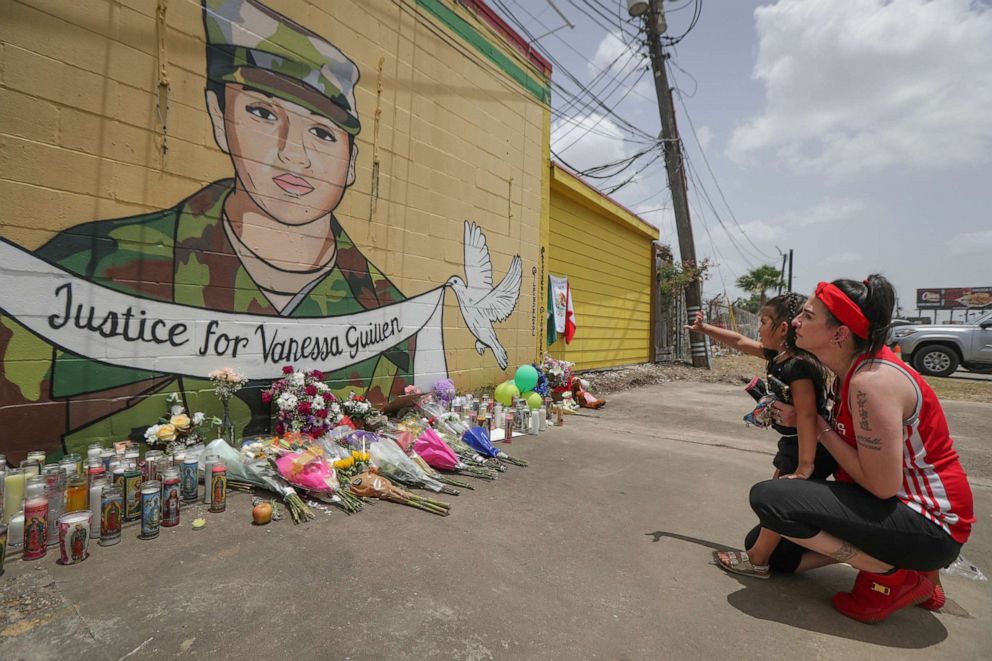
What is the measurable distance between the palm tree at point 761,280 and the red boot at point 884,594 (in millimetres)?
33143

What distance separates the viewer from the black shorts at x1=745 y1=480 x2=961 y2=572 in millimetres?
1926

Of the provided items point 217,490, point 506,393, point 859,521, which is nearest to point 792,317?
point 859,521

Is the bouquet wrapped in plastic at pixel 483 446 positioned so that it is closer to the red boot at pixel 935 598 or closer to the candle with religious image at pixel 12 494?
the red boot at pixel 935 598

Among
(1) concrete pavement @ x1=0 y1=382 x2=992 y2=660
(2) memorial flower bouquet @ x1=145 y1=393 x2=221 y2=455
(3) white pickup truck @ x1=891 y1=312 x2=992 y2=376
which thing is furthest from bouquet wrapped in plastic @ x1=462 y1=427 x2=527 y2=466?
(3) white pickup truck @ x1=891 y1=312 x2=992 y2=376

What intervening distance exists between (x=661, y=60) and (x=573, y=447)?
11.1 meters

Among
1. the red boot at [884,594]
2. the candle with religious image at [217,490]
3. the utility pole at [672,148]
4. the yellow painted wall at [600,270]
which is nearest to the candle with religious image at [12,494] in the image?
the candle with religious image at [217,490]

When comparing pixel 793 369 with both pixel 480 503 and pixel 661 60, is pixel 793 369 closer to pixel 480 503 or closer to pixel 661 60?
pixel 480 503

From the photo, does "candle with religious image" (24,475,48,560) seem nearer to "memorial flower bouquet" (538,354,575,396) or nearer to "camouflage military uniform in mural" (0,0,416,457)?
"camouflage military uniform in mural" (0,0,416,457)

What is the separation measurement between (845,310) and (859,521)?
865mm

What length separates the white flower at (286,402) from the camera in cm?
426

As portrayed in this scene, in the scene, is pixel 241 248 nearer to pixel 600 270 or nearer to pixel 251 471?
pixel 251 471

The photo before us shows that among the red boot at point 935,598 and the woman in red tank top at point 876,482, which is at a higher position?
the woman in red tank top at point 876,482

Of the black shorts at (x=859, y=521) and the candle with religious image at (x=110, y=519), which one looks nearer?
the black shorts at (x=859, y=521)

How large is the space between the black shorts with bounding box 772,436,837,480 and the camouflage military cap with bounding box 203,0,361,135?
485cm
